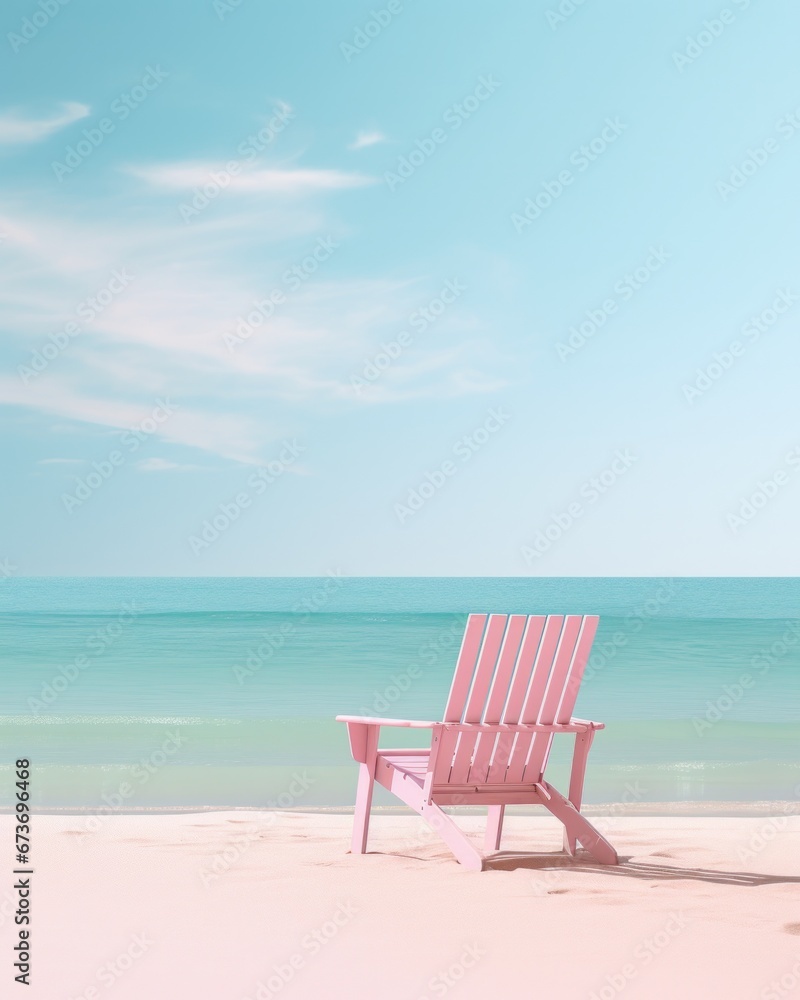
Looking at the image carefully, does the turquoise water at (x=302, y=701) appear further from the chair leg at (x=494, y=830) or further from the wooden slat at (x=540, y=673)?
the wooden slat at (x=540, y=673)

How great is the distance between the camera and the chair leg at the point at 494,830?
4.83m

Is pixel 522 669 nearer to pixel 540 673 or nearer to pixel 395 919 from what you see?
pixel 540 673

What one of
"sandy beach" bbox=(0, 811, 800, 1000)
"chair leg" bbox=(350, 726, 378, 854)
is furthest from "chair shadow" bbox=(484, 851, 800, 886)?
"chair leg" bbox=(350, 726, 378, 854)

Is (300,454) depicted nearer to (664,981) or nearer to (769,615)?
(769,615)

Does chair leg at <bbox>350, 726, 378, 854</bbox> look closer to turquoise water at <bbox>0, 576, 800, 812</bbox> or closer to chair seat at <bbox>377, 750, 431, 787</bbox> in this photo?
chair seat at <bbox>377, 750, 431, 787</bbox>

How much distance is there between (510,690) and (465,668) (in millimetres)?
287

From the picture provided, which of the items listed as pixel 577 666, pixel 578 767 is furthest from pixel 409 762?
pixel 577 666

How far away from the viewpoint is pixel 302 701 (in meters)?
14.9

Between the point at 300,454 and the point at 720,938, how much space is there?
3108 centimetres

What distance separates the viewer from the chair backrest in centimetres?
444

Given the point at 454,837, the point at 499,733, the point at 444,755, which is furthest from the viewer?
the point at 499,733

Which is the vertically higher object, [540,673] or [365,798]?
[540,673]

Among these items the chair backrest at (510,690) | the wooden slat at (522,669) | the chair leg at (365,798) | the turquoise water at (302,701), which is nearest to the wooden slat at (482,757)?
the chair backrest at (510,690)

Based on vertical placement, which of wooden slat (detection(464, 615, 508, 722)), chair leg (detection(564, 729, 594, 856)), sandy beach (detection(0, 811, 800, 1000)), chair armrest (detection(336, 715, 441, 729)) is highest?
wooden slat (detection(464, 615, 508, 722))
